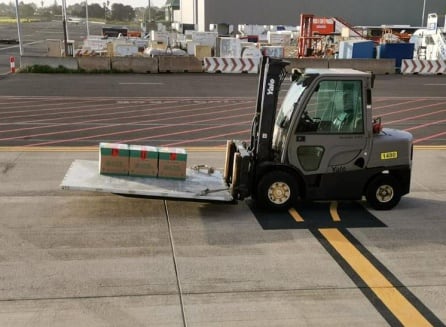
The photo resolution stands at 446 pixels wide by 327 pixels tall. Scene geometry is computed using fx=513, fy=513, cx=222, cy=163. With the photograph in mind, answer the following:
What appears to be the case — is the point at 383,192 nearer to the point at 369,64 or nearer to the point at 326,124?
the point at 326,124

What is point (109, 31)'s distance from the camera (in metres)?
65.1

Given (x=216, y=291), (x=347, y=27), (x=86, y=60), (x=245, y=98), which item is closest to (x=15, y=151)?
(x=216, y=291)

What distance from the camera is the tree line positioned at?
15188 cm

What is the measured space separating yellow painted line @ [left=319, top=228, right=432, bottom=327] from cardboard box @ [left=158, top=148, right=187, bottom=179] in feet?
7.79

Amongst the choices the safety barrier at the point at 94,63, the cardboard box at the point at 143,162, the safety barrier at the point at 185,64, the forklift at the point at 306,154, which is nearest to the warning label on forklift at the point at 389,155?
the forklift at the point at 306,154

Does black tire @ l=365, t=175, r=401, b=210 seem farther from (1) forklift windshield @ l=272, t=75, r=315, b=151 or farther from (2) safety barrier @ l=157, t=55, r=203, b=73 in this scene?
(2) safety barrier @ l=157, t=55, r=203, b=73

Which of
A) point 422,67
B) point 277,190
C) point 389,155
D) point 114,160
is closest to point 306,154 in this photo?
point 277,190

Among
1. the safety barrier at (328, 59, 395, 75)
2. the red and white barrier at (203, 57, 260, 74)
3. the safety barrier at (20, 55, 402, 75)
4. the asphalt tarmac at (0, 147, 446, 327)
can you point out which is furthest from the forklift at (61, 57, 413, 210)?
the safety barrier at (328, 59, 395, 75)

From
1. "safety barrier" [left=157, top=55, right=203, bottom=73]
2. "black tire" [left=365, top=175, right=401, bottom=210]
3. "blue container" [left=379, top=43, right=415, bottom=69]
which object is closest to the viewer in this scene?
"black tire" [left=365, top=175, right=401, bottom=210]

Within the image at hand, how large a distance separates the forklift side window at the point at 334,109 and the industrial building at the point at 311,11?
218ft

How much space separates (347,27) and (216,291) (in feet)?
154

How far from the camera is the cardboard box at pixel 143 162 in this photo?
802cm

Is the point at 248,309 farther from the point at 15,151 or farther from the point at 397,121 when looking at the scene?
the point at 397,121

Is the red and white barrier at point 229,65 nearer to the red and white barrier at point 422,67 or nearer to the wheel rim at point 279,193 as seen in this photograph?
the red and white barrier at point 422,67
